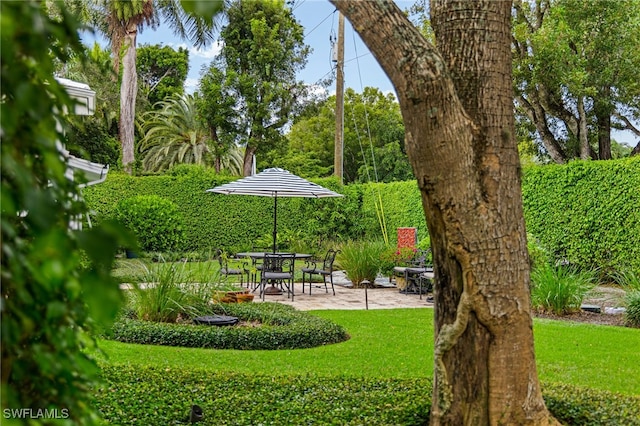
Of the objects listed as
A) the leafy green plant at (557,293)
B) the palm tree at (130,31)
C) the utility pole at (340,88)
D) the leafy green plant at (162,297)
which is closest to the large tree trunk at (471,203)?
the leafy green plant at (162,297)

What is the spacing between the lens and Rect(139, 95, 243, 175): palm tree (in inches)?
1203

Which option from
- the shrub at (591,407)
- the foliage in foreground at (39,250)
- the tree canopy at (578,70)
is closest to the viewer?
the foliage in foreground at (39,250)

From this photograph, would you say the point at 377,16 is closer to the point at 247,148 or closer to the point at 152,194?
the point at 152,194

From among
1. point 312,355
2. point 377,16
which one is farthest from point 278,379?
point 377,16

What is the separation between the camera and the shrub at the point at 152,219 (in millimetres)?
15523

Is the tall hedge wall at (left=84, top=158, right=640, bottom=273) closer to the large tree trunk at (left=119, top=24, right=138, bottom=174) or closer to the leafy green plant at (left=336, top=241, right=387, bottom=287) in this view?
the leafy green plant at (left=336, top=241, right=387, bottom=287)

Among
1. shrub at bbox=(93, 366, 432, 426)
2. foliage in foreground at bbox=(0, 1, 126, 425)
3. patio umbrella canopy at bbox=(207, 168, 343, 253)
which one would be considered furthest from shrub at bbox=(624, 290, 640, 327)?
foliage in foreground at bbox=(0, 1, 126, 425)

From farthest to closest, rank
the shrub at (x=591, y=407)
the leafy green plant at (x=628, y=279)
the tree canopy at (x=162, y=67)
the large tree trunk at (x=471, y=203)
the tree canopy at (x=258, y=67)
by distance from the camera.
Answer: the tree canopy at (x=162, y=67), the tree canopy at (x=258, y=67), the leafy green plant at (x=628, y=279), the shrub at (x=591, y=407), the large tree trunk at (x=471, y=203)

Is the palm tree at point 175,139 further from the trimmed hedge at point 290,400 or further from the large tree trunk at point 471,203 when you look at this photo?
the large tree trunk at point 471,203

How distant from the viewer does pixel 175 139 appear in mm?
30688

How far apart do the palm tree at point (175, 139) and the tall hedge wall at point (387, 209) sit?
1292 centimetres

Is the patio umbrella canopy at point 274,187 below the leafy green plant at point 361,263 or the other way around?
the other way around

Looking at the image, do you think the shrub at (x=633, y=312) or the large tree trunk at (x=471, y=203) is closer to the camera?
the large tree trunk at (x=471, y=203)

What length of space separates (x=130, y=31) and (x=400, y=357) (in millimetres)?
18342
